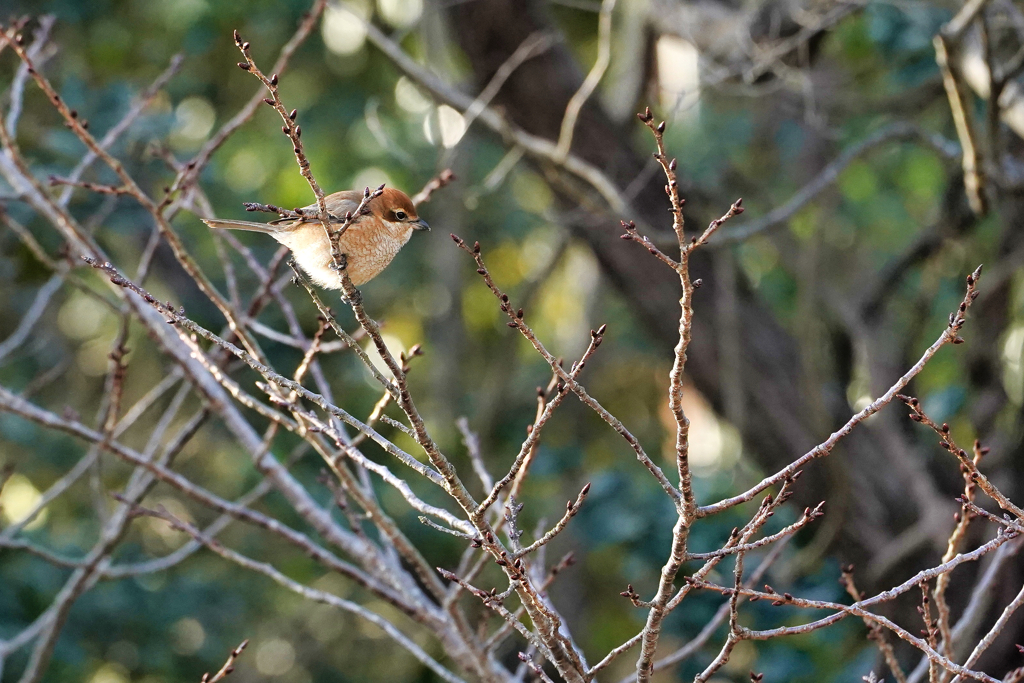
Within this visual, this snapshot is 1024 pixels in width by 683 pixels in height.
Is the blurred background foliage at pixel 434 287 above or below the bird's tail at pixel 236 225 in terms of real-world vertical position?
above

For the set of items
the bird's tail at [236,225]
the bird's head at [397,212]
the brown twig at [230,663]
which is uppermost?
the bird's head at [397,212]

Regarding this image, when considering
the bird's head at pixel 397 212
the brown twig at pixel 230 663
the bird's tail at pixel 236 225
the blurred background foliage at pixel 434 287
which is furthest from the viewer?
the blurred background foliage at pixel 434 287

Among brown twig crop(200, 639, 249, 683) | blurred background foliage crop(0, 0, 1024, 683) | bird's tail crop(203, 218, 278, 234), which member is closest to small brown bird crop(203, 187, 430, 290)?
bird's tail crop(203, 218, 278, 234)

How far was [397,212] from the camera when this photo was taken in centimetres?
349

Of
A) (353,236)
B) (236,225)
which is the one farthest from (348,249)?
(236,225)

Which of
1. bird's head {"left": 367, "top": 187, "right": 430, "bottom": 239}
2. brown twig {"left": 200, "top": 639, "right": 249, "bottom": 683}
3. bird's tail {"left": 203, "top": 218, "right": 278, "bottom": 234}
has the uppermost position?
bird's head {"left": 367, "top": 187, "right": 430, "bottom": 239}

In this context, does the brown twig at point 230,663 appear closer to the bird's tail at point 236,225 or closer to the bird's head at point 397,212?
the bird's tail at point 236,225

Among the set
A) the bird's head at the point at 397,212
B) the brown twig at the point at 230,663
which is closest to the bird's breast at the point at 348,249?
the bird's head at the point at 397,212

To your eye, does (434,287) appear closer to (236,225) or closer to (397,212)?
(397,212)

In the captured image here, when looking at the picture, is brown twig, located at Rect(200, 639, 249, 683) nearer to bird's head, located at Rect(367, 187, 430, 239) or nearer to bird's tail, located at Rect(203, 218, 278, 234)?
bird's tail, located at Rect(203, 218, 278, 234)

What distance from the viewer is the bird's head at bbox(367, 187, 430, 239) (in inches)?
135

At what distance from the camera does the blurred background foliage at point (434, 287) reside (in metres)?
5.44

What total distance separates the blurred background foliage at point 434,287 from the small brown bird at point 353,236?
963 millimetres

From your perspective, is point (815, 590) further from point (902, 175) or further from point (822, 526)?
point (902, 175)
